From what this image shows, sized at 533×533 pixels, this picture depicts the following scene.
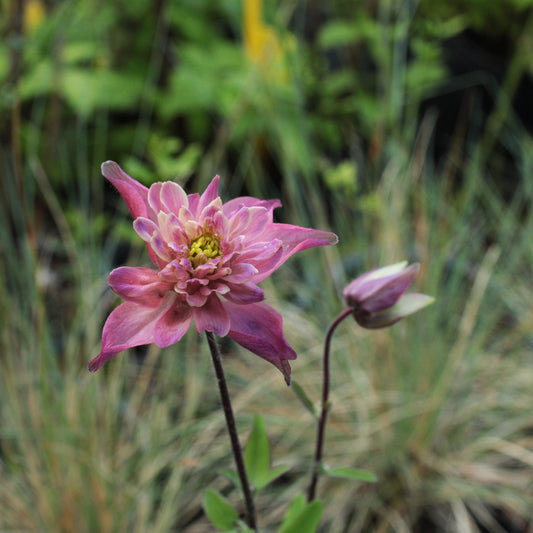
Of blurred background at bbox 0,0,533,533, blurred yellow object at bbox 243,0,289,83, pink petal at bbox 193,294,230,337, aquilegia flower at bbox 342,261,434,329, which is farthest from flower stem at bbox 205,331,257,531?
blurred yellow object at bbox 243,0,289,83

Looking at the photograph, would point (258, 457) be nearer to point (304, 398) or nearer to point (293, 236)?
point (304, 398)

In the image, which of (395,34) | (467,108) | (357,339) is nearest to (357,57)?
(467,108)

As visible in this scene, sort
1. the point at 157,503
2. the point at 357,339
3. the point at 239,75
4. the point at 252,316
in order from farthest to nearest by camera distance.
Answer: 1. the point at 239,75
2. the point at 357,339
3. the point at 157,503
4. the point at 252,316

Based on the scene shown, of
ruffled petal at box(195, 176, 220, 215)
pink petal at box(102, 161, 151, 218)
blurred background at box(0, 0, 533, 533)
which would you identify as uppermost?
pink petal at box(102, 161, 151, 218)

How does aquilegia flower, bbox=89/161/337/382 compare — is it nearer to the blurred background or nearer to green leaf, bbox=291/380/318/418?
green leaf, bbox=291/380/318/418

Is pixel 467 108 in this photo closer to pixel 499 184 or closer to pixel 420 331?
pixel 499 184

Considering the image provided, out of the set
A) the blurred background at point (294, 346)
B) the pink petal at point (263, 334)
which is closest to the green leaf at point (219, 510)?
the pink petal at point (263, 334)

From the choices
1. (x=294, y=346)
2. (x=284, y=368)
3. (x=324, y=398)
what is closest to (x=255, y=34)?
(x=294, y=346)
